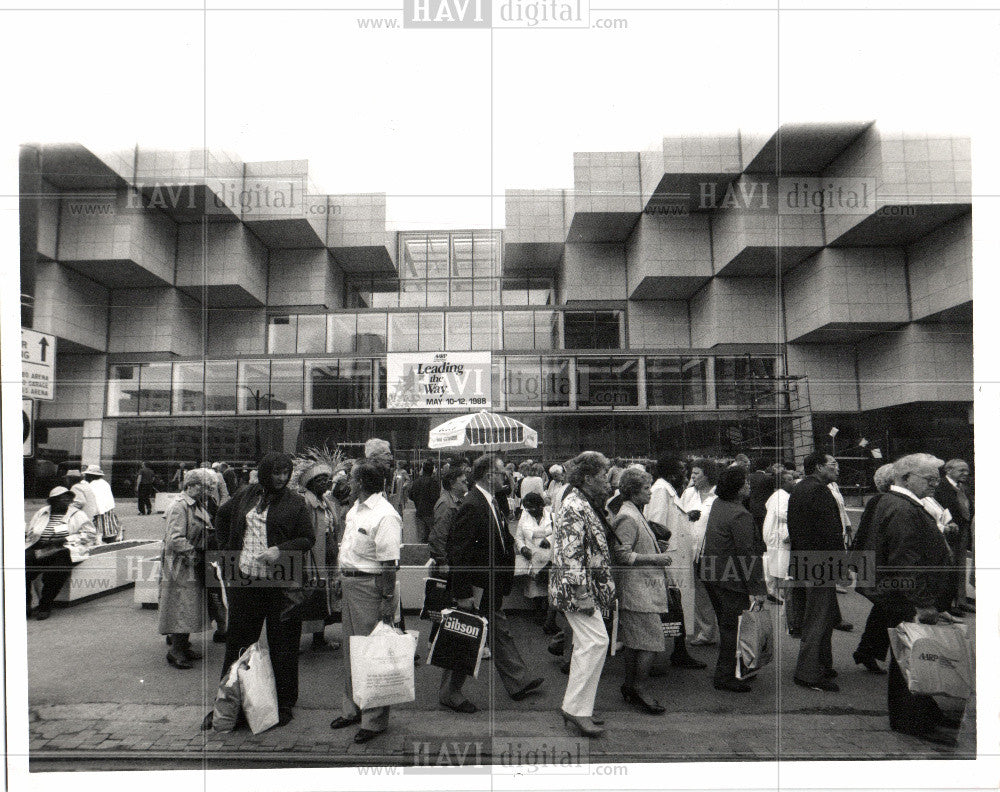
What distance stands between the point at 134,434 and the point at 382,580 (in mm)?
3039

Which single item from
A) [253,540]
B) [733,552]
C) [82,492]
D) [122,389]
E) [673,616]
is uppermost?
[122,389]

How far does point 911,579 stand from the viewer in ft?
12.8

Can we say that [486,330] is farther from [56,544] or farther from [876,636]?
[56,544]

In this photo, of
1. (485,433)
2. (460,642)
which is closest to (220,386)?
(485,433)

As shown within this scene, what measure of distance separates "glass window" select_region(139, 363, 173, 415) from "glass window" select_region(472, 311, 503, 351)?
108 inches

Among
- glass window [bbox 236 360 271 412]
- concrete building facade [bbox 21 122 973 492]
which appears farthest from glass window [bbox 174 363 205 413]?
glass window [bbox 236 360 271 412]

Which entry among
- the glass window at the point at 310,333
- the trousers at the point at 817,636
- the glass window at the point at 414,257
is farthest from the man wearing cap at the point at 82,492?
the trousers at the point at 817,636

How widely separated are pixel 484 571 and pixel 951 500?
518cm

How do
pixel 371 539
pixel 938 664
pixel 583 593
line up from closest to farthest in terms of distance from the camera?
pixel 938 664 < pixel 583 593 < pixel 371 539

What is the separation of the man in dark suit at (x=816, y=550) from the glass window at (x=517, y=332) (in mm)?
2572

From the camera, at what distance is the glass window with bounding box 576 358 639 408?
598cm

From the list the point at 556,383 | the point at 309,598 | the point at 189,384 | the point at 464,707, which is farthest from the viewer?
the point at 556,383

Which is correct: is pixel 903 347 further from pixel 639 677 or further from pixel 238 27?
pixel 238 27

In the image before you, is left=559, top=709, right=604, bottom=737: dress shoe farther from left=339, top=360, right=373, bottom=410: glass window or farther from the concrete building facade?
left=339, top=360, right=373, bottom=410: glass window
